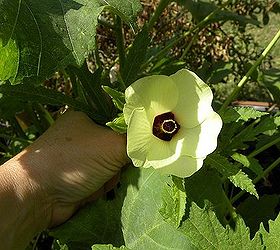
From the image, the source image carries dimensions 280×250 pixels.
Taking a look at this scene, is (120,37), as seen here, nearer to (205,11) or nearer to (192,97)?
(192,97)

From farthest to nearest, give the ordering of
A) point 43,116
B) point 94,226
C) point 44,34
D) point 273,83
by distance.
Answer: point 273,83
point 43,116
point 94,226
point 44,34

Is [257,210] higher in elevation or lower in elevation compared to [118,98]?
lower

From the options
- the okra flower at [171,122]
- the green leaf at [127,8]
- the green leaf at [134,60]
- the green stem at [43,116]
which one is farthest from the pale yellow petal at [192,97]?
the green stem at [43,116]

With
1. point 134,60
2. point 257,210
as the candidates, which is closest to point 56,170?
point 134,60

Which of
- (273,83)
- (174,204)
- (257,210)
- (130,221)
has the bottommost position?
(257,210)

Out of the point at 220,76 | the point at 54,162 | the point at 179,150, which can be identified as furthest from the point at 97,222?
the point at 220,76

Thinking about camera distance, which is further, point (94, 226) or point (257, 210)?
point (257, 210)

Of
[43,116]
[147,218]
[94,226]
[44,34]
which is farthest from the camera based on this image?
[43,116]
